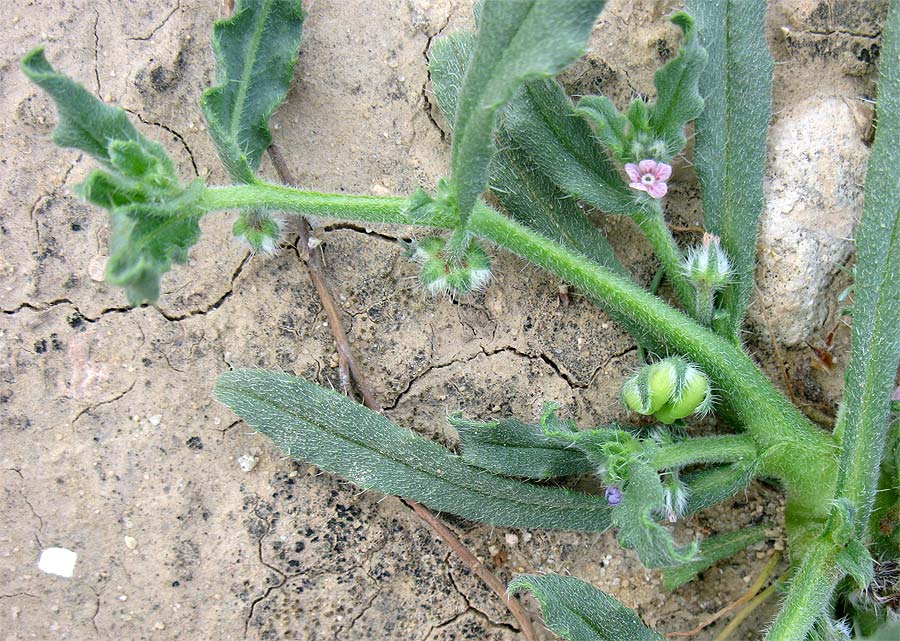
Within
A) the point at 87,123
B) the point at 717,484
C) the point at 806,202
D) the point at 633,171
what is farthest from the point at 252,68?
the point at 717,484

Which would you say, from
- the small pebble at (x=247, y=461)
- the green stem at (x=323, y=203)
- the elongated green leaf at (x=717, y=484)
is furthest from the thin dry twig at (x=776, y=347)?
the small pebble at (x=247, y=461)

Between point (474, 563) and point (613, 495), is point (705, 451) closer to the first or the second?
point (613, 495)

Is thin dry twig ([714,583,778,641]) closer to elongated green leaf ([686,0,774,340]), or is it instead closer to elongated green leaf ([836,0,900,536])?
elongated green leaf ([836,0,900,536])

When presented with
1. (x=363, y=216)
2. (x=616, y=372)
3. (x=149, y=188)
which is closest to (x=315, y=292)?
(x=363, y=216)

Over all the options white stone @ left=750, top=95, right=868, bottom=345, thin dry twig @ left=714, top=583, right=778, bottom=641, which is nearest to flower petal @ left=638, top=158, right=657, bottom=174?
white stone @ left=750, top=95, right=868, bottom=345

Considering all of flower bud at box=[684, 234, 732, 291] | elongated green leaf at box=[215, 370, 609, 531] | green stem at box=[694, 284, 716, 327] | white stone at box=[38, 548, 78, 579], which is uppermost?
flower bud at box=[684, 234, 732, 291]

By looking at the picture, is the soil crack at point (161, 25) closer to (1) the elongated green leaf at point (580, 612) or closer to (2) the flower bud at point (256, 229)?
(2) the flower bud at point (256, 229)

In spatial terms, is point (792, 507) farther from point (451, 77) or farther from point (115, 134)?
point (115, 134)
